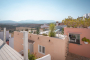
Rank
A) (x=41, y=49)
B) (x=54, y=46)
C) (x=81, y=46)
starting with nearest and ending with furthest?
(x=54, y=46), (x=81, y=46), (x=41, y=49)

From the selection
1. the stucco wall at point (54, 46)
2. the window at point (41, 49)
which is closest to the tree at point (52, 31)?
the stucco wall at point (54, 46)

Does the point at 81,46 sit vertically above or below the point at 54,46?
below

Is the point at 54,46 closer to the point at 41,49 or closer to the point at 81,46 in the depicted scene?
the point at 41,49

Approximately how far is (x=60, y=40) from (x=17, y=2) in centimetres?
1484

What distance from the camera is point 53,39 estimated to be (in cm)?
689

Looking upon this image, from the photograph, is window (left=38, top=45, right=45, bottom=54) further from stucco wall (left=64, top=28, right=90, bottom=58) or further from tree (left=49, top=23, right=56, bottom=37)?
stucco wall (left=64, top=28, right=90, bottom=58)

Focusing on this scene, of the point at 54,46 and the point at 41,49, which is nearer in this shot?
the point at 54,46

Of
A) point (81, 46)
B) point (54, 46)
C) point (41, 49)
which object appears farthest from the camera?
point (41, 49)

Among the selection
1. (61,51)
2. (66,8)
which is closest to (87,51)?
(61,51)

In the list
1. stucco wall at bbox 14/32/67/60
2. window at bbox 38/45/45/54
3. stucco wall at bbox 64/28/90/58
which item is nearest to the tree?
stucco wall at bbox 14/32/67/60

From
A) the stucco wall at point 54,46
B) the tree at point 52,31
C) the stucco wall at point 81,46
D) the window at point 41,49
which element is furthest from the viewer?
the window at point 41,49

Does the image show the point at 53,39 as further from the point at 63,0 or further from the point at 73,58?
the point at 63,0

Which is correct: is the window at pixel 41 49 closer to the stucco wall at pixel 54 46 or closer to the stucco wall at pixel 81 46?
the stucco wall at pixel 54 46

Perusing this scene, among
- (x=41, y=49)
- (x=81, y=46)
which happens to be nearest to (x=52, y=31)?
(x=41, y=49)
